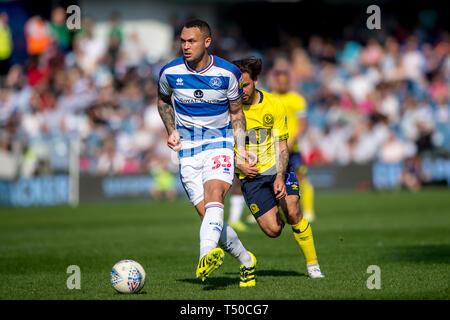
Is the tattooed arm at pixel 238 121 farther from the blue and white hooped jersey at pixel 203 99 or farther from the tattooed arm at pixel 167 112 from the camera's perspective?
the tattooed arm at pixel 167 112

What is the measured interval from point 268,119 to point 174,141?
145 centimetres

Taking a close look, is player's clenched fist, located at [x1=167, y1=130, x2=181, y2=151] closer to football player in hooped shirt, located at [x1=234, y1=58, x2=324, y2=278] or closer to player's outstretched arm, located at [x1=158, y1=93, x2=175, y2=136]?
player's outstretched arm, located at [x1=158, y1=93, x2=175, y2=136]

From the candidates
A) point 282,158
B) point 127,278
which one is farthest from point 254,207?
point 127,278

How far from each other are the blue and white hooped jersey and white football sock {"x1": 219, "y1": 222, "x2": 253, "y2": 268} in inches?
33.9

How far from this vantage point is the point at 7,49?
81.1ft

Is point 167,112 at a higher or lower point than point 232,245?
higher

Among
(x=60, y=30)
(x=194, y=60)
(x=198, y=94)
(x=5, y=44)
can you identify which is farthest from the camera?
(x=60, y=30)

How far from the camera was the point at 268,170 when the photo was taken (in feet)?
28.3

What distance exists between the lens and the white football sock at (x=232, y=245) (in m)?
7.77

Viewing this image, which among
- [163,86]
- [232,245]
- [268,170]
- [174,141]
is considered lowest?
[232,245]

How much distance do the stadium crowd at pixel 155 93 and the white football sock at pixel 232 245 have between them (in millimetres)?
14166

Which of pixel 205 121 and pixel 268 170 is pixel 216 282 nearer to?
pixel 268 170

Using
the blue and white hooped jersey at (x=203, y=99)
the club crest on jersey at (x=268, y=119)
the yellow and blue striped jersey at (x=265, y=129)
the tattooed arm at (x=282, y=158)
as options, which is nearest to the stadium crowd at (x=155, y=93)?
the yellow and blue striped jersey at (x=265, y=129)
